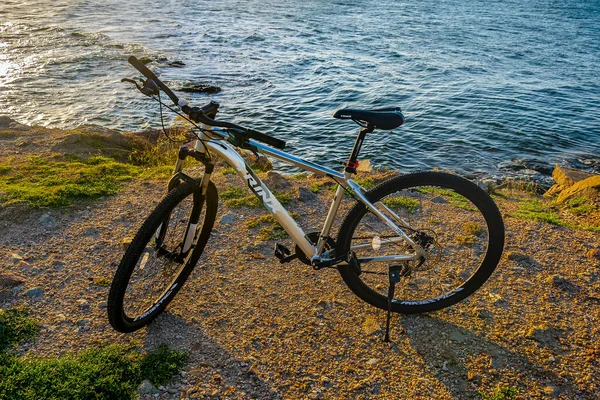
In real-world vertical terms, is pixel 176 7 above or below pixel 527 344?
below

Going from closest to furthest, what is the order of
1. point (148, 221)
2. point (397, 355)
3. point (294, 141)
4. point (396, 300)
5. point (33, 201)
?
point (148, 221), point (397, 355), point (396, 300), point (33, 201), point (294, 141)

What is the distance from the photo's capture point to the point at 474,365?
4.56 meters

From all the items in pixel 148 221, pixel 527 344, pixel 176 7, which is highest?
pixel 148 221

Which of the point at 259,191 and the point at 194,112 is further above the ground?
the point at 194,112

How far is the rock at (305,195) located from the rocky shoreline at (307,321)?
1124mm

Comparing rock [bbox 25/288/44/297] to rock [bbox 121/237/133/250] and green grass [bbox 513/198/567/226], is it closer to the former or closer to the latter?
rock [bbox 121/237/133/250]

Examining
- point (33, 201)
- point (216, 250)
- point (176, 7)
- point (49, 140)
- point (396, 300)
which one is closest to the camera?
point (396, 300)

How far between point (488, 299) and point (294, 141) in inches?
409

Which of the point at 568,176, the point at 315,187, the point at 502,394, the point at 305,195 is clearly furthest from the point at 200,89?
the point at 502,394

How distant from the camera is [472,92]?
1972 cm

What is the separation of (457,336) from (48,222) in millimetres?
5426

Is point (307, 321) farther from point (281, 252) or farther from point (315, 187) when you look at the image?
point (315, 187)

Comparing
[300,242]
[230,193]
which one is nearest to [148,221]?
[300,242]

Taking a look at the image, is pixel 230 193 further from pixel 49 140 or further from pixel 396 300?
pixel 49 140
